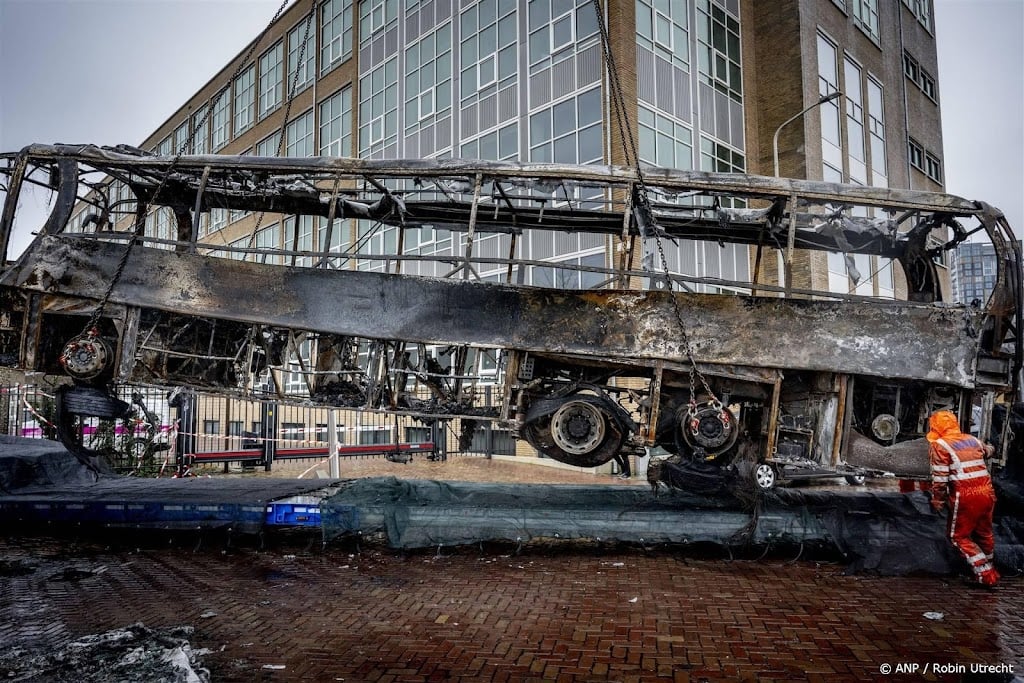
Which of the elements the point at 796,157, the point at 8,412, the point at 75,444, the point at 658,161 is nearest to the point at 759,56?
the point at 796,157

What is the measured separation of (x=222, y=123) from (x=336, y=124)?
1287 centimetres

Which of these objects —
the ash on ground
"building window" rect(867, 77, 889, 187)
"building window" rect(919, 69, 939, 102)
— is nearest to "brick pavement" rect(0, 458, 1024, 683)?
the ash on ground

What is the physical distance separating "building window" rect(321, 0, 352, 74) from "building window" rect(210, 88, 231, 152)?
31.7 ft

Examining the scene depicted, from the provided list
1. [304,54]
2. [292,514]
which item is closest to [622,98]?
[292,514]

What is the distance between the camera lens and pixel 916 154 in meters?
27.8

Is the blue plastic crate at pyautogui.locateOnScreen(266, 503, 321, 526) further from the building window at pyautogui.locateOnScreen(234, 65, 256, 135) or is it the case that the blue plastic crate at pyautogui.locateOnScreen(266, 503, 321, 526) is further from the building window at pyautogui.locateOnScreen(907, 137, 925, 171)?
the building window at pyautogui.locateOnScreen(234, 65, 256, 135)

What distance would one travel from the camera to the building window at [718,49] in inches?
762

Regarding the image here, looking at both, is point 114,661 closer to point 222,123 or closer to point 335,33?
point 335,33

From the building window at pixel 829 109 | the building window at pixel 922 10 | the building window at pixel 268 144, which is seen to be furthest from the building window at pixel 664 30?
the building window at pixel 268 144

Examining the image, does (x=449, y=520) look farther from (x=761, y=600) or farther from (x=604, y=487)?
(x=761, y=600)

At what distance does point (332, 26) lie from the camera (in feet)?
90.3

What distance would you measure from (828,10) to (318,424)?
74.5ft

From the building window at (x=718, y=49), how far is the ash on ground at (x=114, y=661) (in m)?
19.4

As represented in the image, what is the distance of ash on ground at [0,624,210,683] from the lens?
12.6 feet
